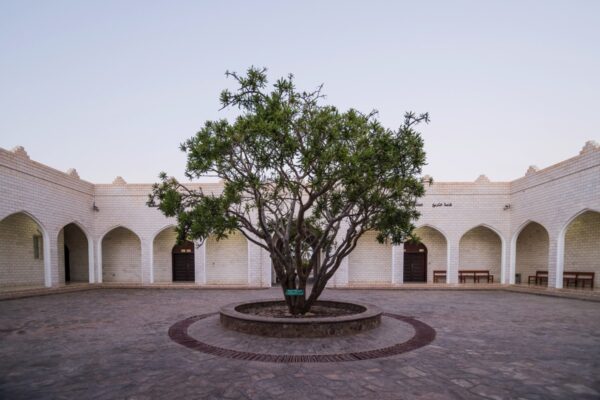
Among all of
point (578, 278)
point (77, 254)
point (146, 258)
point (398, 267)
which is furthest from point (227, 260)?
point (578, 278)

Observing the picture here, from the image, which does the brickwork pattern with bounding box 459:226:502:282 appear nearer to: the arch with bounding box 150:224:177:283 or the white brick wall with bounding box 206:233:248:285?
the white brick wall with bounding box 206:233:248:285

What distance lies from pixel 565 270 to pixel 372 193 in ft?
49.4

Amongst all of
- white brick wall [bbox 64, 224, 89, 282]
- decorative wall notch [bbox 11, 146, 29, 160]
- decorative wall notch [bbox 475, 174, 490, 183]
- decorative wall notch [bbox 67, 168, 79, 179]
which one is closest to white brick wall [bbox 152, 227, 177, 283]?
white brick wall [bbox 64, 224, 89, 282]

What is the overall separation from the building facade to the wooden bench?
479mm

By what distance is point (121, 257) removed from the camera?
19906 mm

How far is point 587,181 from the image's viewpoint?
13.7 metres

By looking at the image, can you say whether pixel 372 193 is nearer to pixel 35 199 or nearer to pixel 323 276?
pixel 323 276

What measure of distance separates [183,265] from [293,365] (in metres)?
15.9

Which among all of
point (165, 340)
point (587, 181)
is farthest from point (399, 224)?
point (587, 181)

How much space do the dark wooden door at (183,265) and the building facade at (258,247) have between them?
6cm

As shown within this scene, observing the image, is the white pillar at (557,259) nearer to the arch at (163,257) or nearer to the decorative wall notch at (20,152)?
the arch at (163,257)

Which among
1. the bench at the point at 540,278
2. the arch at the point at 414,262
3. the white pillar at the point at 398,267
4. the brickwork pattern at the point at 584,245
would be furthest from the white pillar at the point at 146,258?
the brickwork pattern at the point at 584,245

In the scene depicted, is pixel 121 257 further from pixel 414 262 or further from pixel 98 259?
pixel 414 262

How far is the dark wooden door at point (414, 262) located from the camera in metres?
20.1
